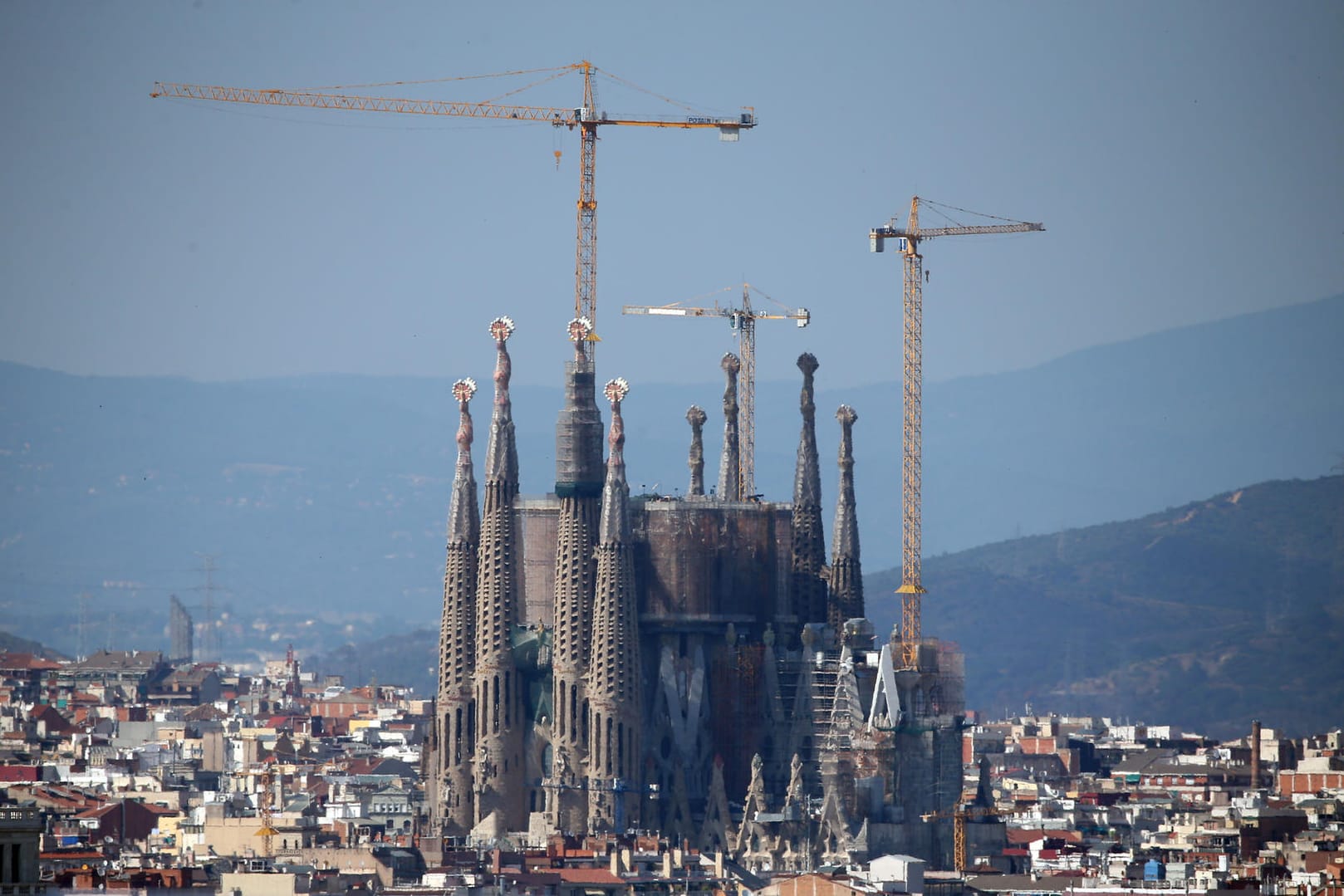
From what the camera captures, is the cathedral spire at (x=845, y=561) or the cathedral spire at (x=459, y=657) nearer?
the cathedral spire at (x=459, y=657)

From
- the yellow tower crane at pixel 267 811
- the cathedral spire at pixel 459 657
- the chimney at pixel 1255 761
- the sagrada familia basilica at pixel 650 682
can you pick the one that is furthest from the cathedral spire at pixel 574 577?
the chimney at pixel 1255 761

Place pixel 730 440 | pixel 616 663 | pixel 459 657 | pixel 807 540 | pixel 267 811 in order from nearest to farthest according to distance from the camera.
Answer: pixel 267 811, pixel 616 663, pixel 459 657, pixel 807 540, pixel 730 440

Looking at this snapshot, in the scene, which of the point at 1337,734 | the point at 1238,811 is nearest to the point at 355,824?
the point at 1238,811

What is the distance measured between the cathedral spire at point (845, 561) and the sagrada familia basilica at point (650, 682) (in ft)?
3.28

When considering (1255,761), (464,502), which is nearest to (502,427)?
(464,502)

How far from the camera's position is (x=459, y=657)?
4759 inches

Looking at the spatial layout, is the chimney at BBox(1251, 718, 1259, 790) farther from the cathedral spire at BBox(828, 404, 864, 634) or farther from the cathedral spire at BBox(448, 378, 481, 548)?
the cathedral spire at BBox(448, 378, 481, 548)

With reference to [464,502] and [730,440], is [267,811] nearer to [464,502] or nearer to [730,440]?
[464,502]

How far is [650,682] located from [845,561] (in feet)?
35.6

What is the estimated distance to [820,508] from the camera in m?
131

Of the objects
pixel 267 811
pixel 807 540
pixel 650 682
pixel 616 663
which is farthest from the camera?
pixel 807 540

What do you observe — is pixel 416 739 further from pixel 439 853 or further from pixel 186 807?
pixel 439 853

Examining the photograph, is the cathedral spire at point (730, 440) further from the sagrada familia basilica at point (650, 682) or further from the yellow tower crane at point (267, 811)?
the yellow tower crane at point (267, 811)

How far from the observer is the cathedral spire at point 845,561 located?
423 feet
